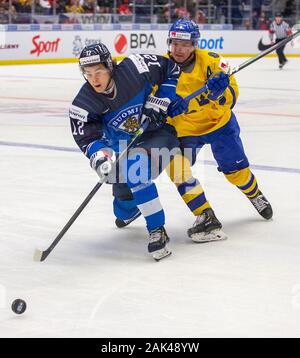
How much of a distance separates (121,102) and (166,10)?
1667cm

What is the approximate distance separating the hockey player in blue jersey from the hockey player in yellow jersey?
0.17 meters

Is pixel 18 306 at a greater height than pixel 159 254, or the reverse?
pixel 18 306

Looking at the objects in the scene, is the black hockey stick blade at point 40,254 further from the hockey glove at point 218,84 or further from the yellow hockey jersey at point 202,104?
the hockey glove at point 218,84

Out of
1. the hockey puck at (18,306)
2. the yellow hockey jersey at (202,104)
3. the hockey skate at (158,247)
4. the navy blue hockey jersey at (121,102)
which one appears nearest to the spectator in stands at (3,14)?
the yellow hockey jersey at (202,104)

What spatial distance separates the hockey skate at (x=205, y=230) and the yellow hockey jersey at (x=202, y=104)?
1.63ft

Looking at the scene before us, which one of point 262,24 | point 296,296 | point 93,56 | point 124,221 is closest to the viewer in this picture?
point 296,296

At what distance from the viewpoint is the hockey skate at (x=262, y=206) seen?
482cm

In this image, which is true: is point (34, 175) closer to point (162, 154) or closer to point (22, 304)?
point (162, 154)

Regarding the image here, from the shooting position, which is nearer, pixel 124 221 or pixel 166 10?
pixel 124 221

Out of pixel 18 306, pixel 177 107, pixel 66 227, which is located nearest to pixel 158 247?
pixel 66 227

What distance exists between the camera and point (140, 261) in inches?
159

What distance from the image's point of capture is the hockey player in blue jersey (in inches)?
158

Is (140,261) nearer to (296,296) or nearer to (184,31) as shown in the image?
(296,296)

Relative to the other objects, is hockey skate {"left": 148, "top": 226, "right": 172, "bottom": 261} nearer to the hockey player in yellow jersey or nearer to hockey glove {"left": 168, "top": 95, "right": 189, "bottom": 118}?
the hockey player in yellow jersey
